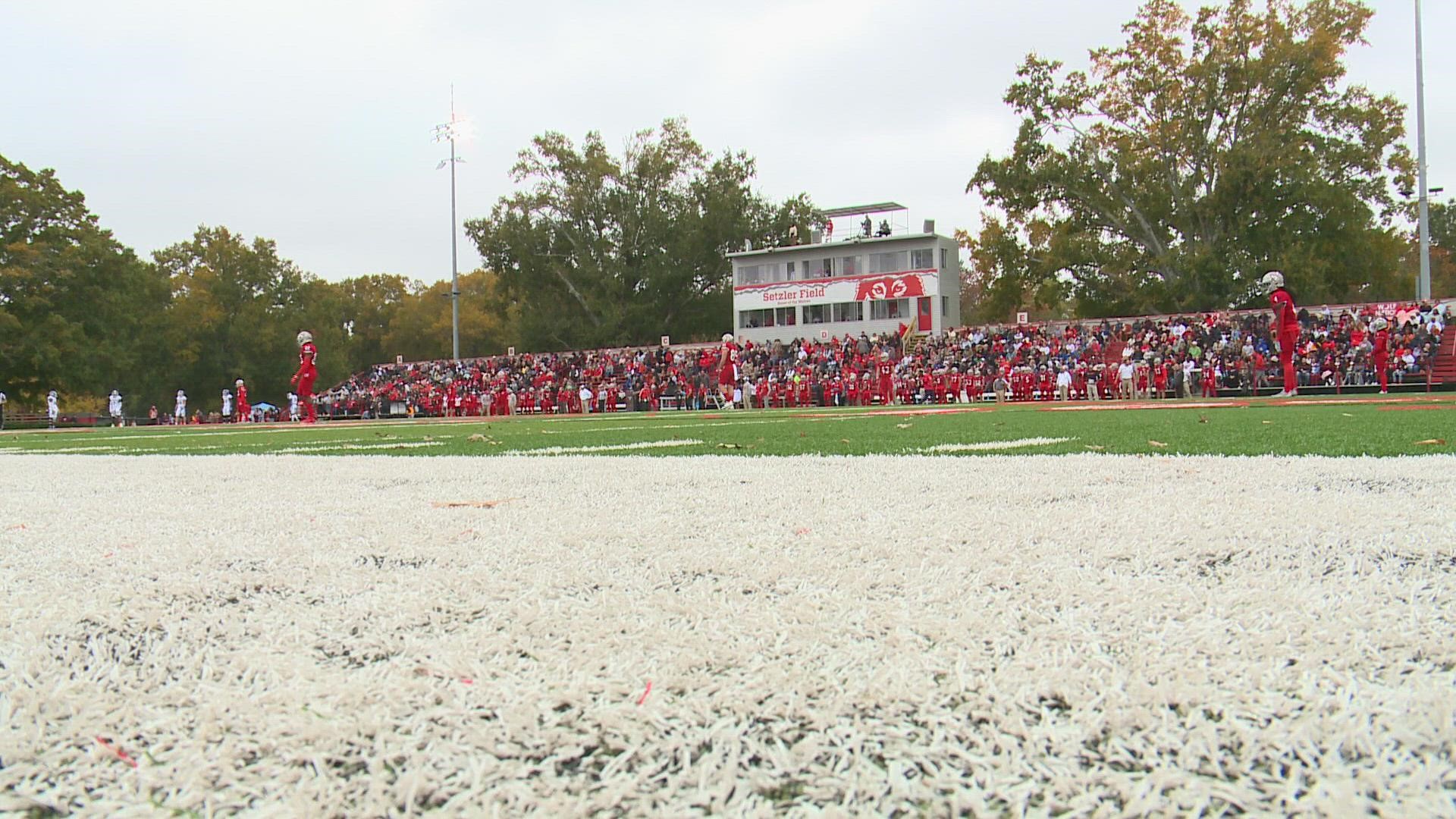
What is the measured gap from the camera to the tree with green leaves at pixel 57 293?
36.8 metres

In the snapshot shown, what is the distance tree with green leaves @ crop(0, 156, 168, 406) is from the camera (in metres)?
36.8

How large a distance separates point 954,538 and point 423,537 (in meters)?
1.09

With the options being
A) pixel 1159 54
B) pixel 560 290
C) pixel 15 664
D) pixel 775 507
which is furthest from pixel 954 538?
pixel 560 290

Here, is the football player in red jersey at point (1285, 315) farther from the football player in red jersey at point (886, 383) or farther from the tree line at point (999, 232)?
the tree line at point (999, 232)

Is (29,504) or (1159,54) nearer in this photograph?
(29,504)

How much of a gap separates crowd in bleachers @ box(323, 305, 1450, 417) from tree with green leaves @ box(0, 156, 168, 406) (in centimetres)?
978

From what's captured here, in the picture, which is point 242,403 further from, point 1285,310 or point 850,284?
point 1285,310

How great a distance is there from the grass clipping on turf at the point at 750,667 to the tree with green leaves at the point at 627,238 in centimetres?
4460

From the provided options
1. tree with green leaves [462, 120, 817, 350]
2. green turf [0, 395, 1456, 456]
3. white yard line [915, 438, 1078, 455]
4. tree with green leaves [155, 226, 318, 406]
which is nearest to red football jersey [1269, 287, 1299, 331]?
green turf [0, 395, 1456, 456]

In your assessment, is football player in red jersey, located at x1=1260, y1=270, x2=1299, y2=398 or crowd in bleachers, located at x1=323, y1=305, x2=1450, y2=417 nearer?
football player in red jersey, located at x1=1260, y1=270, x2=1299, y2=398

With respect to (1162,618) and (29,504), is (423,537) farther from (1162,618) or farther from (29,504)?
(29,504)

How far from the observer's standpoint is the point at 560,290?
49.6m

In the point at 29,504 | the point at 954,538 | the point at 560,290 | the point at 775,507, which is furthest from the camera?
the point at 560,290

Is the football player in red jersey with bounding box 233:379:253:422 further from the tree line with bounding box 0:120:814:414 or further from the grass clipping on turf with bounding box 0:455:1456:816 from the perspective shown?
the grass clipping on turf with bounding box 0:455:1456:816
